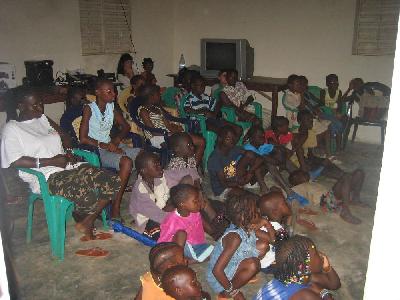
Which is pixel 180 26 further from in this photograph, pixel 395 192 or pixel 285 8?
pixel 395 192

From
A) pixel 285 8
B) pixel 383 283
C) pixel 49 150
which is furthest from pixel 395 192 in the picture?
pixel 285 8

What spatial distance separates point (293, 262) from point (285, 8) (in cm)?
627

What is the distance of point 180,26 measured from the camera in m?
8.78

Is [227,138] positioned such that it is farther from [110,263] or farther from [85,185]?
[110,263]

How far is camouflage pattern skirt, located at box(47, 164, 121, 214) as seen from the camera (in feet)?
11.1

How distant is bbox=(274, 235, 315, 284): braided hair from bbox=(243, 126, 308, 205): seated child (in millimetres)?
2227

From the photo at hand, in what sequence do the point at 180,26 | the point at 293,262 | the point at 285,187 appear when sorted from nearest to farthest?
the point at 293,262 → the point at 285,187 → the point at 180,26


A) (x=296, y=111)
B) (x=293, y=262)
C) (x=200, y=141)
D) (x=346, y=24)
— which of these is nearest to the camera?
(x=293, y=262)

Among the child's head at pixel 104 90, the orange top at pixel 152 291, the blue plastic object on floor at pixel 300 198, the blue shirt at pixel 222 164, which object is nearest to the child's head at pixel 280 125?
the blue shirt at pixel 222 164

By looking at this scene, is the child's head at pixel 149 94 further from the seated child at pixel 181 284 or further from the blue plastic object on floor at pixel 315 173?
the seated child at pixel 181 284

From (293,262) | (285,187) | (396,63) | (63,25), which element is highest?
(63,25)

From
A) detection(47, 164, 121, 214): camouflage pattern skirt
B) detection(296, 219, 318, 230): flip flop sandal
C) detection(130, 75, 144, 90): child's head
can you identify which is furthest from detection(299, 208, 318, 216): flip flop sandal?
detection(130, 75, 144, 90): child's head

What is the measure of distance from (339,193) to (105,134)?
8.11ft

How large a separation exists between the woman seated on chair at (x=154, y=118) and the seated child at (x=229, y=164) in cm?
64
